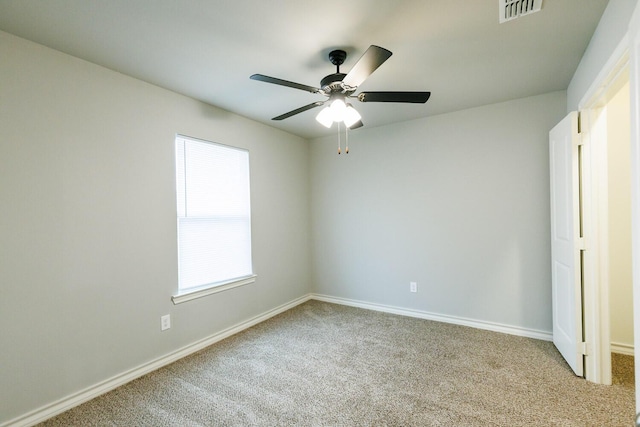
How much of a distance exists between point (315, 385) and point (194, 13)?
257cm

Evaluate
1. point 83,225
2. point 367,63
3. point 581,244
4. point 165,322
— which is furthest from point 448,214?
point 83,225

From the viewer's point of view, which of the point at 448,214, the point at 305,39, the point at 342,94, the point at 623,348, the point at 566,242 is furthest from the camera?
the point at 448,214

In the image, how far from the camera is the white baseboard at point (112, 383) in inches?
74.0

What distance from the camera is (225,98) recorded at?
290cm

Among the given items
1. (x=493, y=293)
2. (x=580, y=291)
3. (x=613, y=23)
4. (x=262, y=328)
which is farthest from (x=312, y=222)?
(x=613, y=23)

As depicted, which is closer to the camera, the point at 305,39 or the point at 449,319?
the point at 305,39

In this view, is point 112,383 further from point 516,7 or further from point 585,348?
point 516,7

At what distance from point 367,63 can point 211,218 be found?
2.19 metres

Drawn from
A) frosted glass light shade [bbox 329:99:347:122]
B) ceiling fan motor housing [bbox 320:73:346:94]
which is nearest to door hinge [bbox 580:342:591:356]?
frosted glass light shade [bbox 329:99:347:122]

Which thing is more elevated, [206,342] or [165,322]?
[165,322]

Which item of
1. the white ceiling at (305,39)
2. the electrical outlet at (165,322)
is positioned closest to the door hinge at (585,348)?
the white ceiling at (305,39)

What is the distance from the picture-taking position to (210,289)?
301cm

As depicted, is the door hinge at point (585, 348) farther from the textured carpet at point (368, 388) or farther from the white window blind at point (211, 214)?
the white window blind at point (211, 214)

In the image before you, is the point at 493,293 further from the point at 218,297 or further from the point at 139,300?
the point at 139,300
